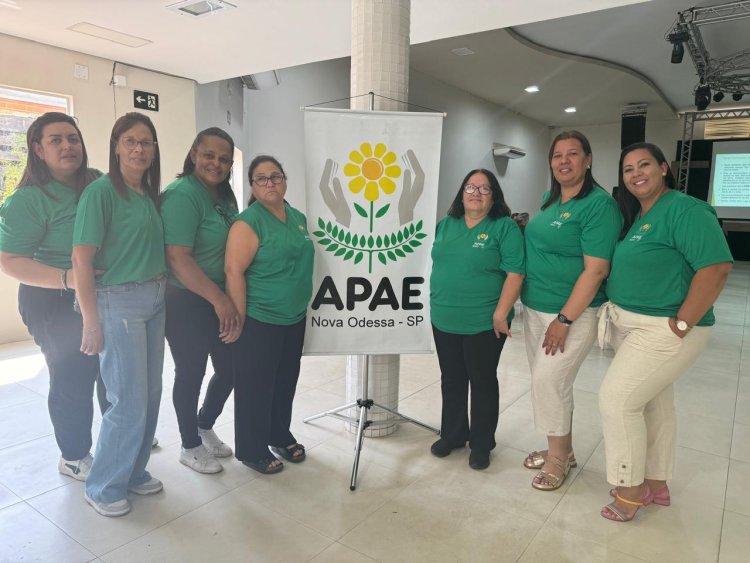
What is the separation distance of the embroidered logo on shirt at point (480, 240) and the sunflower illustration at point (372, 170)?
0.48 metres

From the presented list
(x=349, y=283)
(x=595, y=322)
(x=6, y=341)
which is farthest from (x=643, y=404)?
(x=6, y=341)

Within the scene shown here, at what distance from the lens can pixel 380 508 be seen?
2.24m

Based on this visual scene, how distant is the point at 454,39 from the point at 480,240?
5183 mm

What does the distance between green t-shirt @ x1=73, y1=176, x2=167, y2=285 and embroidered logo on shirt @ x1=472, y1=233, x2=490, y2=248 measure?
1.42 meters

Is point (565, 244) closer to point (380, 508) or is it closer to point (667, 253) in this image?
point (667, 253)

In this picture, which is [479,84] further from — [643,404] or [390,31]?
[643,404]

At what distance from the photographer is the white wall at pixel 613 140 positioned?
12.4 m

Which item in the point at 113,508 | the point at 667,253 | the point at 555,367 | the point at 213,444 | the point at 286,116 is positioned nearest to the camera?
the point at 667,253

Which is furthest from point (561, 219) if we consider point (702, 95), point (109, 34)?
point (702, 95)

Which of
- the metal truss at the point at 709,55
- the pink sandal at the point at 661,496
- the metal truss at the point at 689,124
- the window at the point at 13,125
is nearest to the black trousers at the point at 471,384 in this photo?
the pink sandal at the point at 661,496

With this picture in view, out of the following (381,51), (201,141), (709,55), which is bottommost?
(201,141)

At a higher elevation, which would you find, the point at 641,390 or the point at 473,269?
the point at 473,269

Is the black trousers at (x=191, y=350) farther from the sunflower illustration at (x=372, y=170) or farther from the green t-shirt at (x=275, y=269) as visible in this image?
the sunflower illustration at (x=372, y=170)

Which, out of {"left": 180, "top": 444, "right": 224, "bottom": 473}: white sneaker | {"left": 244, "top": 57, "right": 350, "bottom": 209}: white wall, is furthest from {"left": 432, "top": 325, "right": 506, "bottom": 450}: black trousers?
{"left": 244, "top": 57, "right": 350, "bottom": 209}: white wall
